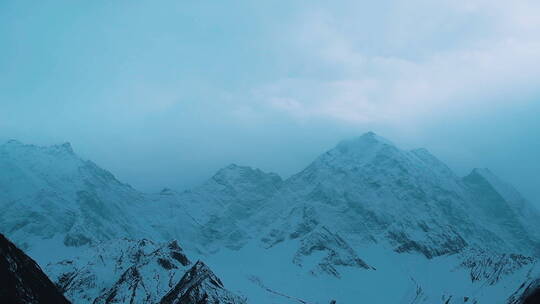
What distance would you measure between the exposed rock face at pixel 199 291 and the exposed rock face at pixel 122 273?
8.82m

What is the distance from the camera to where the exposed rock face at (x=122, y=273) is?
467 feet

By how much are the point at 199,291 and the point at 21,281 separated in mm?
58199

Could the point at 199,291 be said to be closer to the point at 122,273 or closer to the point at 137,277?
the point at 137,277

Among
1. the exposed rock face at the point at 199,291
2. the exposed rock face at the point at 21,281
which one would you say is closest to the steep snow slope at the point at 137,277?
the exposed rock face at the point at 199,291

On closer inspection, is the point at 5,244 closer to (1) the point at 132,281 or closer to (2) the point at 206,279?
(2) the point at 206,279

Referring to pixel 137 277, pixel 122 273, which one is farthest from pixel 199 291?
pixel 122 273

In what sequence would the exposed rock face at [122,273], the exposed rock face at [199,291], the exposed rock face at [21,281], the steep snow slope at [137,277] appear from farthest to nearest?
the exposed rock face at [122,273] → the steep snow slope at [137,277] → the exposed rock face at [199,291] → the exposed rock face at [21,281]

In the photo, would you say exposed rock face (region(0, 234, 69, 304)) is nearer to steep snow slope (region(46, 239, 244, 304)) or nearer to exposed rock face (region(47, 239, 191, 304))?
steep snow slope (region(46, 239, 244, 304))

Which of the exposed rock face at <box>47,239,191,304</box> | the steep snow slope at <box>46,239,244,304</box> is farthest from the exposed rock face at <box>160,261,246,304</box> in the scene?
the exposed rock face at <box>47,239,191,304</box>

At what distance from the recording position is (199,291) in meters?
122

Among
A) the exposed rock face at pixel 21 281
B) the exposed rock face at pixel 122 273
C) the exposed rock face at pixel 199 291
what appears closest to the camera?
the exposed rock face at pixel 21 281

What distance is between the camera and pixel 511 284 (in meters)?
188

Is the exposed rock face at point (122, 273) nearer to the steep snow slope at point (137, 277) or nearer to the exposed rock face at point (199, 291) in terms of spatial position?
the steep snow slope at point (137, 277)

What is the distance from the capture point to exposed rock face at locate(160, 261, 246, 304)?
121 meters
